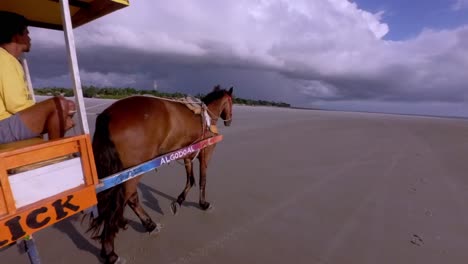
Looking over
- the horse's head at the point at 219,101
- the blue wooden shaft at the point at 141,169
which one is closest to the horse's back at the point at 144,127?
the blue wooden shaft at the point at 141,169

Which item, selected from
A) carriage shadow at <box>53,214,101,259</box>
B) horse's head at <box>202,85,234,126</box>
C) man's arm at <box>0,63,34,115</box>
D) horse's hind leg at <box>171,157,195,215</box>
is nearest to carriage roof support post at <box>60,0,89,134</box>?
man's arm at <box>0,63,34,115</box>

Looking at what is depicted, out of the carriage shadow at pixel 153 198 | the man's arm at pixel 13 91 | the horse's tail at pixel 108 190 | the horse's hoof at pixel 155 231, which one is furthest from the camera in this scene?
the carriage shadow at pixel 153 198

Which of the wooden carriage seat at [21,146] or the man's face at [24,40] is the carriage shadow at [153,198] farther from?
the man's face at [24,40]

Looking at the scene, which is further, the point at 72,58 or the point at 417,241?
the point at 417,241

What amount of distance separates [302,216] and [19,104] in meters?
3.61

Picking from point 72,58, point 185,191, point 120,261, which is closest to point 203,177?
point 185,191

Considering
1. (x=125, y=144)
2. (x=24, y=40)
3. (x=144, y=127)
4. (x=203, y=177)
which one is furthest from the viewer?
(x=203, y=177)

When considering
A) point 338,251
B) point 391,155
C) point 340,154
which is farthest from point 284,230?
point 391,155

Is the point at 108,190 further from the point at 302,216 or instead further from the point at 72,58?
the point at 302,216

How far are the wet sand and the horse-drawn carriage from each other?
47 centimetres

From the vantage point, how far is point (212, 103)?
4.94 metres

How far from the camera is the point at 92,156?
6.48ft

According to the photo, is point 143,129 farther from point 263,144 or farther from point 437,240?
point 263,144

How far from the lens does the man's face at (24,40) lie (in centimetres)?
212
